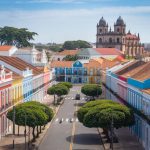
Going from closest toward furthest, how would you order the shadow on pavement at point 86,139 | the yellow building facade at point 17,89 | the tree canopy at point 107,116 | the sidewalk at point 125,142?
the sidewalk at point 125,142 < the tree canopy at point 107,116 < the shadow on pavement at point 86,139 < the yellow building facade at point 17,89

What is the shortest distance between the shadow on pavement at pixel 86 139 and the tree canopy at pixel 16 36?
4677 inches

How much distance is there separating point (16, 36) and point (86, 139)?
12240cm

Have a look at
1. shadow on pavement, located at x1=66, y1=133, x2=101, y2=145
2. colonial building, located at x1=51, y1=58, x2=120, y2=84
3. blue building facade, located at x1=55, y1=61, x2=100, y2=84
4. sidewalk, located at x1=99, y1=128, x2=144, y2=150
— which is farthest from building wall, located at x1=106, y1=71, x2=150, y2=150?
blue building facade, located at x1=55, y1=61, x2=100, y2=84

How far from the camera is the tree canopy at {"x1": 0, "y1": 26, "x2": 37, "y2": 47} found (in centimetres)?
16962

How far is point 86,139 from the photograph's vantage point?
50531 millimetres

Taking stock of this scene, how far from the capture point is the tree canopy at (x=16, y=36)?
557ft

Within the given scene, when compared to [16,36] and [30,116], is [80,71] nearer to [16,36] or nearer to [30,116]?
[16,36]

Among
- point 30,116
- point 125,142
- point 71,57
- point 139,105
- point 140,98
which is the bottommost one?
point 125,142

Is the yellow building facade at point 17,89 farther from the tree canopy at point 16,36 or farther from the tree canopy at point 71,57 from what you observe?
the tree canopy at point 71,57

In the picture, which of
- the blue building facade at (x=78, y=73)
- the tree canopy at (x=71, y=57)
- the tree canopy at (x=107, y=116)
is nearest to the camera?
the tree canopy at (x=107, y=116)

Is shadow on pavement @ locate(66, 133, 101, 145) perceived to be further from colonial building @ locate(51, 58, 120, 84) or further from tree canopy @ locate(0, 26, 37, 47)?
tree canopy @ locate(0, 26, 37, 47)

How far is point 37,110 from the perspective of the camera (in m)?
46.7

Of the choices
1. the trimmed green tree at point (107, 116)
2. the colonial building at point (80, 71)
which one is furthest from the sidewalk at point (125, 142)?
the colonial building at point (80, 71)

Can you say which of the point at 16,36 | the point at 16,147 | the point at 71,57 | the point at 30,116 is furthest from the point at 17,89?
the point at 71,57
